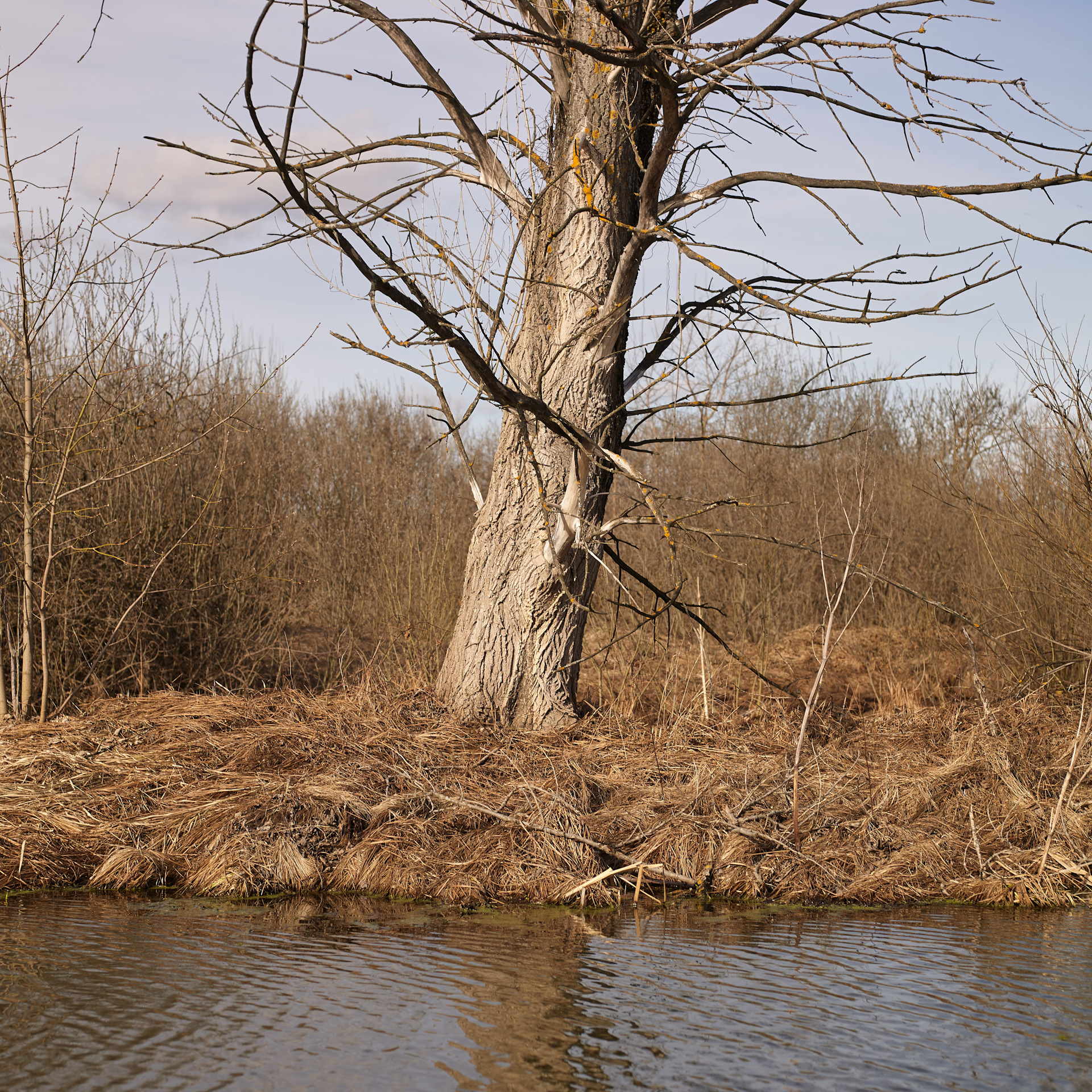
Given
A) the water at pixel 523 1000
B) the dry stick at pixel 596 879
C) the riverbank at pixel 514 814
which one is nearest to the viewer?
the water at pixel 523 1000

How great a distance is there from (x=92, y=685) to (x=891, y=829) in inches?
244

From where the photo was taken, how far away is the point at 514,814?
5219 millimetres

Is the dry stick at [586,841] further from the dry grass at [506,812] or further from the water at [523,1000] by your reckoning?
the water at [523,1000]

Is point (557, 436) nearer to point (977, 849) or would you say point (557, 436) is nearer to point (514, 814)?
point (514, 814)

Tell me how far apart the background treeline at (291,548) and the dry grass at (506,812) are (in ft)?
3.65

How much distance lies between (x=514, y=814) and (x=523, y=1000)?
6.00 feet

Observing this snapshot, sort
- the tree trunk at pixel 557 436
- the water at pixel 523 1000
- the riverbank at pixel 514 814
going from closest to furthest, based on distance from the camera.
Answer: the water at pixel 523 1000 < the riverbank at pixel 514 814 < the tree trunk at pixel 557 436

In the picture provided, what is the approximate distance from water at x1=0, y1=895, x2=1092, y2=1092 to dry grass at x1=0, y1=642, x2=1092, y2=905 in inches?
12.1

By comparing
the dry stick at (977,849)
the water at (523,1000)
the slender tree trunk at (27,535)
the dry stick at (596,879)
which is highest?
the slender tree trunk at (27,535)

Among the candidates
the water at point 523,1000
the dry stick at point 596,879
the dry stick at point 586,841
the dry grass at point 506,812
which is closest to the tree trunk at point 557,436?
the dry grass at point 506,812

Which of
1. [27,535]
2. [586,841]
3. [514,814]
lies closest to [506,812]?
[514,814]

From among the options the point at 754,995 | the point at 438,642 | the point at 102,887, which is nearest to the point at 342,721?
the point at 102,887

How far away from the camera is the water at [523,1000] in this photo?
2857 millimetres

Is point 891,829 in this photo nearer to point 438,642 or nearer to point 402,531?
point 438,642
